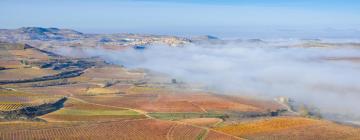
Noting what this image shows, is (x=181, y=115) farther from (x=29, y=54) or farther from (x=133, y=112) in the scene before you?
(x=29, y=54)

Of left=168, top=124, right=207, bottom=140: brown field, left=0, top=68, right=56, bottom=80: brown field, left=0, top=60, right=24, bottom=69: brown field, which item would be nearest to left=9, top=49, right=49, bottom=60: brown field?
left=0, top=60, right=24, bottom=69: brown field

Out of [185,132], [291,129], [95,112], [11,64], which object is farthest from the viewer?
[11,64]

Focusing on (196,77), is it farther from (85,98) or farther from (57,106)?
(57,106)

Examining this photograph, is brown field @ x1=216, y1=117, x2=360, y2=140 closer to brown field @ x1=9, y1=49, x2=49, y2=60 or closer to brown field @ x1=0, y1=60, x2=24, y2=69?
brown field @ x1=0, y1=60, x2=24, y2=69

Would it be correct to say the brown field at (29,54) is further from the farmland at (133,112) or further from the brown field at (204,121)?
the brown field at (204,121)

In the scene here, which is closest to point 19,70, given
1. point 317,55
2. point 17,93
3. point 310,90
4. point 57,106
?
point 17,93

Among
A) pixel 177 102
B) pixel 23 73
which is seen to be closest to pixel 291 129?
pixel 177 102

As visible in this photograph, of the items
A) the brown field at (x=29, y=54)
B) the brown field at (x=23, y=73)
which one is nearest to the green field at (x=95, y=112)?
the brown field at (x=23, y=73)

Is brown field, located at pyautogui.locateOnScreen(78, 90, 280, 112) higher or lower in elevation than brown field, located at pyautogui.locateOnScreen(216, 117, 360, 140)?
lower
